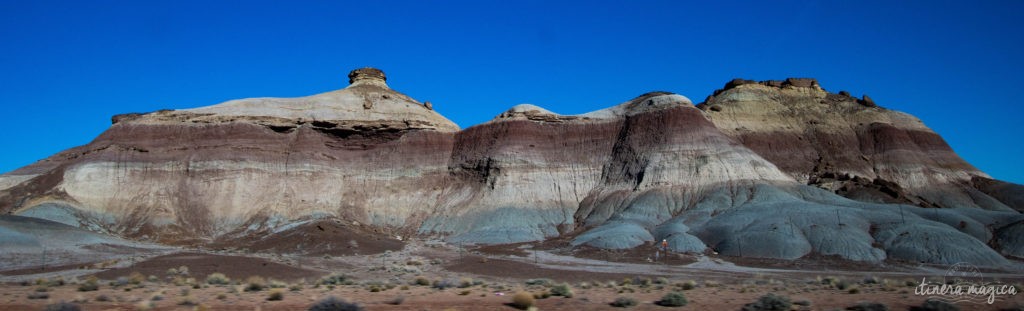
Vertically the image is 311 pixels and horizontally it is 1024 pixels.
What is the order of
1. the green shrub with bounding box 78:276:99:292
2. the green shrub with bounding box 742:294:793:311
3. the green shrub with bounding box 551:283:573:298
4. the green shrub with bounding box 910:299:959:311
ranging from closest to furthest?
1. the green shrub with bounding box 910:299:959:311
2. the green shrub with bounding box 742:294:793:311
3. the green shrub with bounding box 551:283:573:298
4. the green shrub with bounding box 78:276:99:292

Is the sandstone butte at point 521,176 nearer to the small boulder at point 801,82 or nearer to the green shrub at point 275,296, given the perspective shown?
the small boulder at point 801,82

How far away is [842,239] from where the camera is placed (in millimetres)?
44969

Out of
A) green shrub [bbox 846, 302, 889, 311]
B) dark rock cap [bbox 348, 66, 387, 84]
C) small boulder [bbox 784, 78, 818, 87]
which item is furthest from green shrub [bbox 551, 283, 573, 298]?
small boulder [bbox 784, 78, 818, 87]

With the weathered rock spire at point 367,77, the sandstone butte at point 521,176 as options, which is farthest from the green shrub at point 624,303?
the weathered rock spire at point 367,77

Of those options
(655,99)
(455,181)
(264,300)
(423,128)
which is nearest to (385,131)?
(423,128)

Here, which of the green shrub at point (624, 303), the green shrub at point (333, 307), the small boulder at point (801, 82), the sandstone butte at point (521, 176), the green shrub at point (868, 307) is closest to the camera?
the green shrub at point (333, 307)

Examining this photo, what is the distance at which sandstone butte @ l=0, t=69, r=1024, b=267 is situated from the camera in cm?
5731

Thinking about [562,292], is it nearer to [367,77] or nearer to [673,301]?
[673,301]

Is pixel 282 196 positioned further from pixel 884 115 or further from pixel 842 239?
pixel 884 115

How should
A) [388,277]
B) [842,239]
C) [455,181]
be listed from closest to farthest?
[388,277] → [842,239] → [455,181]

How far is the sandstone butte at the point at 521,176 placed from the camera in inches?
2256

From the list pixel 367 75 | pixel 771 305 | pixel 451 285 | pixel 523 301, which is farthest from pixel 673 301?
pixel 367 75

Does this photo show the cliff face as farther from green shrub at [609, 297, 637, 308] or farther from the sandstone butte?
green shrub at [609, 297, 637, 308]

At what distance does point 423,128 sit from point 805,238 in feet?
153
